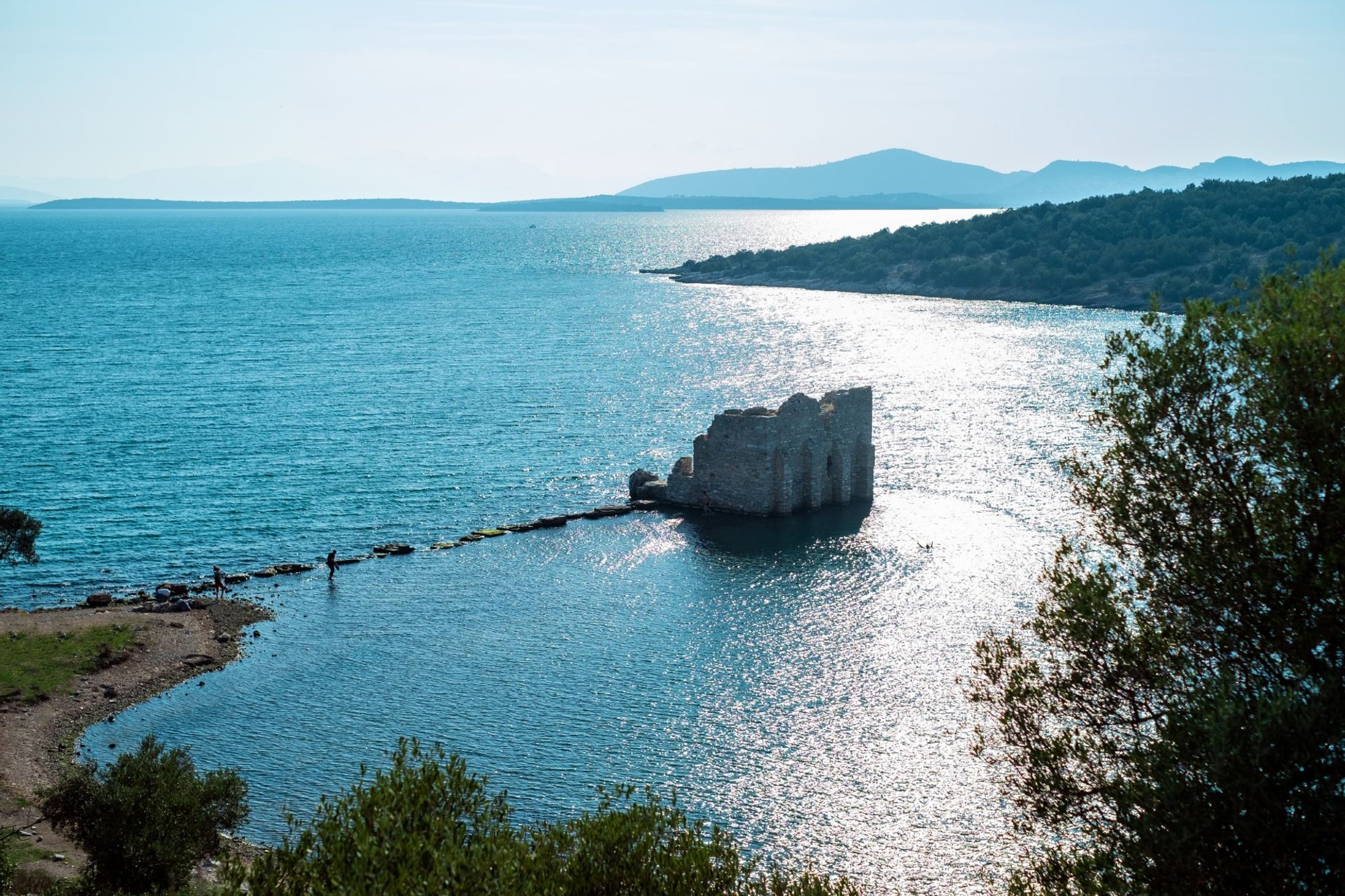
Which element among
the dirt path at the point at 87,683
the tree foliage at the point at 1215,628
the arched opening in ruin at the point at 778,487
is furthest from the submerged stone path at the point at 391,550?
the tree foliage at the point at 1215,628

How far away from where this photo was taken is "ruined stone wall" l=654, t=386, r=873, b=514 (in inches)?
2157

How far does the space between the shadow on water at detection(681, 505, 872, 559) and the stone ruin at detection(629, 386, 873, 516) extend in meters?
0.67

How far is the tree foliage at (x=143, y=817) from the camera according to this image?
2262 centimetres

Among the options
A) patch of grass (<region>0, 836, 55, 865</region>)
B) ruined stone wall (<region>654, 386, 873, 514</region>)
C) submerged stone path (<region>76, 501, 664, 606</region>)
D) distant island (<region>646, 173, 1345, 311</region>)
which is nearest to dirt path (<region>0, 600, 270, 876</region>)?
patch of grass (<region>0, 836, 55, 865</region>)

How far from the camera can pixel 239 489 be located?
59.9m

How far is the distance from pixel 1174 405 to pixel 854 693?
19555 mm

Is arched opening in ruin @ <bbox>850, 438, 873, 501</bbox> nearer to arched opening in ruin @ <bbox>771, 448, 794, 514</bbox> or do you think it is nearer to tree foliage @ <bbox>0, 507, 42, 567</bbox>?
arched opening in ruin @ <bbox>771, 448, 794, 514</bbox>

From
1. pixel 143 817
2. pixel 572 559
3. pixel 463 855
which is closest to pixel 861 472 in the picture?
pixel 572 559

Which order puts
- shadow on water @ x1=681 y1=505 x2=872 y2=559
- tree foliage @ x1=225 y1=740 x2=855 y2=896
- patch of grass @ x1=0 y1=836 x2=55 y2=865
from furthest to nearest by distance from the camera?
shadow on water @ x1=681 y1=505 x2=872 y2=559, patch of grass @ x1=0 y1=836 x2=55 y2=865, tree foliage @ x1=225 y1=740 x2=855 y2=896

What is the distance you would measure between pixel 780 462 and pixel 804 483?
227 centimetres

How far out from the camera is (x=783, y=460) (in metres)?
55.1

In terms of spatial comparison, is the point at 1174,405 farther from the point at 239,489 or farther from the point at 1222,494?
the point at 239,489

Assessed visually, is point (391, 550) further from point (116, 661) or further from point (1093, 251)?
point (1093, 251)

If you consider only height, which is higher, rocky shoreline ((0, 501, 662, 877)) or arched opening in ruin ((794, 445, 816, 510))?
arched opening in ruin ((794, 445, 816, 510))
